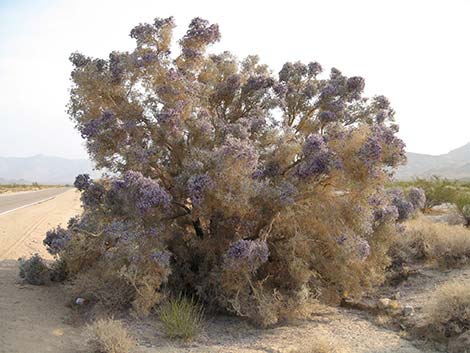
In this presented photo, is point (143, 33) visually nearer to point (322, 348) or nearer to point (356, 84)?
point (356, 84)

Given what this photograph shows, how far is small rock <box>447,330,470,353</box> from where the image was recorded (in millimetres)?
8039

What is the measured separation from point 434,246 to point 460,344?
200 inches

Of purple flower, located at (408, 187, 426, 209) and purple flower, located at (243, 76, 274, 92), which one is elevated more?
purple flower, located at (243, 76, 274, 92)

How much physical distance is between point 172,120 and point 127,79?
5.72ft

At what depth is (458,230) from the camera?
13500mm

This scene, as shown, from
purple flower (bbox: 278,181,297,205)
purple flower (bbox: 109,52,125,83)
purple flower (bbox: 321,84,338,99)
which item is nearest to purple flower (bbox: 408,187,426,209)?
purple flower (bbox: 321,84,338,99)

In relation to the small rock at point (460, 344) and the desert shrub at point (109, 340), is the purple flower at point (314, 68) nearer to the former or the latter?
the small rock at point (460, 344)

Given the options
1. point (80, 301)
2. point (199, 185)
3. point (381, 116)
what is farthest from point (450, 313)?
point (80, 301)

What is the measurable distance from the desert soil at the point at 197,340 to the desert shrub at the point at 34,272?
184 mm

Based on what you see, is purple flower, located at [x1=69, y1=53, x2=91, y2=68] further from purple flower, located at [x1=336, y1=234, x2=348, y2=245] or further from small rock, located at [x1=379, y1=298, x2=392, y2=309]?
small rock, located at [x1=379, y1=298, x2=392, y2=309]

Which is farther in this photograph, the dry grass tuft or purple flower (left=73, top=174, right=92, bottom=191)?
purple flower (left=73, top=174, right=92, bottom=191)

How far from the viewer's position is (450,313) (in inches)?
341

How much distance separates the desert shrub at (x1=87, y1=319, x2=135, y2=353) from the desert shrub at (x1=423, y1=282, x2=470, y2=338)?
5154mm

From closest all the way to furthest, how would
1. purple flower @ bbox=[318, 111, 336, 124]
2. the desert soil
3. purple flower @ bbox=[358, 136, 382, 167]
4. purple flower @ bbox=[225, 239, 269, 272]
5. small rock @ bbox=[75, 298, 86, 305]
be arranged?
the desert soil, purple flower @ bbox=[358, 136, 382, 167], purple flower @ bbox=[225, 239, 269, 272], small rock @ bbox=[75, 298, 86, 305], purple flower @ bbox=[318, 111, 336, 124]
